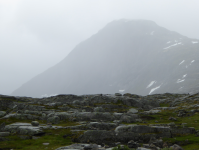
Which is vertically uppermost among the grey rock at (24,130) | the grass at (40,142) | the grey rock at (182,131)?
the grey rock at (182,131)

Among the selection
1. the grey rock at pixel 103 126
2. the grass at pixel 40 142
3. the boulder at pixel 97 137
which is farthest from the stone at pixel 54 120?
the boulder at pixel 97 137

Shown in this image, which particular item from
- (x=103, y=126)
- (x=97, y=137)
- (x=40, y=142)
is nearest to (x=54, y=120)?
(x=103, y=126)

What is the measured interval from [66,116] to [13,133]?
14093mm

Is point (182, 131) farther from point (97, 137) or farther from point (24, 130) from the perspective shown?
point (24, 130)

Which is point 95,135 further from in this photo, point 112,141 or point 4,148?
point 4,148

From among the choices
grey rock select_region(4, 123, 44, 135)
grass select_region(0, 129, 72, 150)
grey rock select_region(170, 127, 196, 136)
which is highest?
grey rock select_region(170, 127, 196, 136)

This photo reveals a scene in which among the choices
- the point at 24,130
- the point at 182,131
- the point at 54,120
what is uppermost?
the point at 182,131

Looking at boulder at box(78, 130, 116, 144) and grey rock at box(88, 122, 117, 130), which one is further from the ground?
grey rock at box(88, 122, 117, 130)

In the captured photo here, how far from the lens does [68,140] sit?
23.1 metres

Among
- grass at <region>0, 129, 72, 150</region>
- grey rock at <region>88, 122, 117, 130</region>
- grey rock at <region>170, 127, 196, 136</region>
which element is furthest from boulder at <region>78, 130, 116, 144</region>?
grey rock at <region>170, 127, 196, 136</region>

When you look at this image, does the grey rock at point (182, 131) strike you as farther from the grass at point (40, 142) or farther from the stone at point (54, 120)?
the stone at point (54, 120)

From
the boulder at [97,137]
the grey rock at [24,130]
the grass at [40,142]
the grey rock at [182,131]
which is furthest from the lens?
the grey rock at [24,130]

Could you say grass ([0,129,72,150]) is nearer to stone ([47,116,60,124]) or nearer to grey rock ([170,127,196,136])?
stone ([47,116,60,124])

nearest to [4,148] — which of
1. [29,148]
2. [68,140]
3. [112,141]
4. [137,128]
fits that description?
[29,148]
